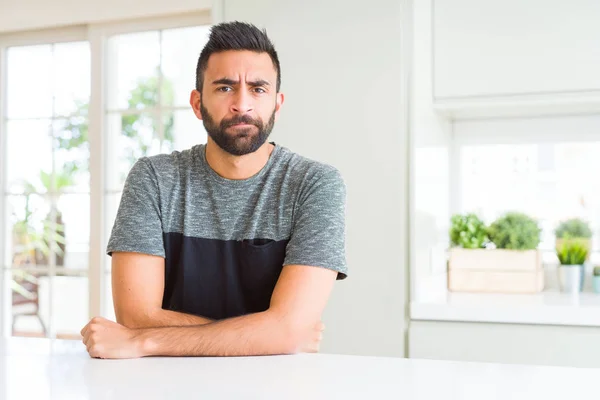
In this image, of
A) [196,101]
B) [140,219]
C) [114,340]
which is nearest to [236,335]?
[114,340]

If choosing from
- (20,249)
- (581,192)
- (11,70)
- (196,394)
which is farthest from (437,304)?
(11,70)

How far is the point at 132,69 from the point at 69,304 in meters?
1.16

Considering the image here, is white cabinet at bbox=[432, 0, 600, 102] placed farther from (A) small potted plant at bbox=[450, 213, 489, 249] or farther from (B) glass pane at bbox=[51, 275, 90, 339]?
(B) glass pane at bbox=[51, 275, 90, 339]

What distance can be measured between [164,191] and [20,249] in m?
2.17

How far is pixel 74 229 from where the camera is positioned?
3.51 m

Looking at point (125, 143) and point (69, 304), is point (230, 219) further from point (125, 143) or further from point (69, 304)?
point (69, 304)

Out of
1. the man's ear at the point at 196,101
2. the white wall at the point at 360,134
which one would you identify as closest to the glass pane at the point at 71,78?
the white wall at the point at 360,134

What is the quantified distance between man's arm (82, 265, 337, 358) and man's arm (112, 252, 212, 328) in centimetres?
19

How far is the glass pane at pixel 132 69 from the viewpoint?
10.9ft

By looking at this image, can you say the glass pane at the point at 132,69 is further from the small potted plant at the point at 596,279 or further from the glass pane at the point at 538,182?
the small potted plant at the point at 596,279

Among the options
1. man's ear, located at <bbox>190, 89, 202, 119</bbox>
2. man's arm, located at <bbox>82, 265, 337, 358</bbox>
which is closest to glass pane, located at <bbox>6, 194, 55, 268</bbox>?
man's ear, located at <bbox>190, 89, 202, 119</bbox>

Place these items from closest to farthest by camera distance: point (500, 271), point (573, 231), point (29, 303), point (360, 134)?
point (360, 134)
point (500, 271)
point (573, 231)
point (29, 303)

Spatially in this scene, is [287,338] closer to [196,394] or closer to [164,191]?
[196,394]

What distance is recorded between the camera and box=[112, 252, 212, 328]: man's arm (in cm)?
165
